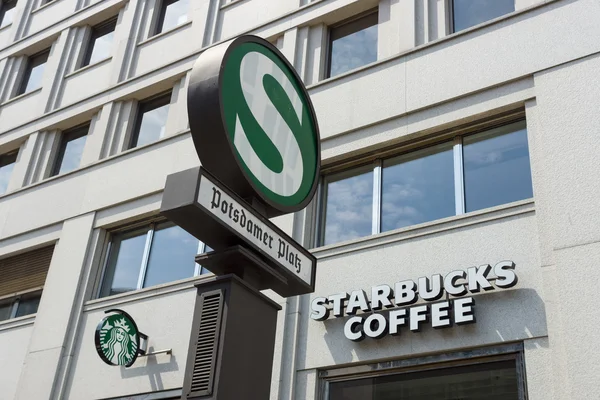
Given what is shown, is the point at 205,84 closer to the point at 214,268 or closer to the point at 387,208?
the point at 214,268

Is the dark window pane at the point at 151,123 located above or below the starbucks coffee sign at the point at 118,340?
above

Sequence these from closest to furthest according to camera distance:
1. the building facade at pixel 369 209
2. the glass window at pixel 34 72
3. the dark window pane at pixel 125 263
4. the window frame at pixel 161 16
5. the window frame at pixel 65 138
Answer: the building facade at pixel 369 209
the dark window pane at pixel 125 263
the window frame at pixel 65 138
the window frame at pixel 161 16
the glass window at pixel 34 72

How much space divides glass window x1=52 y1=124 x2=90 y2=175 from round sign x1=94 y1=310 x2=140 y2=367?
16.1 feet

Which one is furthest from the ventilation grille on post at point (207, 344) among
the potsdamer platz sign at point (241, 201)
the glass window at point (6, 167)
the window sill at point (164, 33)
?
the glass window at point (6, 167)

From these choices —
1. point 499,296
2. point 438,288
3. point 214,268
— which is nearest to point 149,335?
point 438,288

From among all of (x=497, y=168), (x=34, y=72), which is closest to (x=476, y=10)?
(x=497, y=168)

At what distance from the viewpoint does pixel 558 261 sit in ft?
26.3

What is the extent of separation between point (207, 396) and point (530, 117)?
23.5 ft

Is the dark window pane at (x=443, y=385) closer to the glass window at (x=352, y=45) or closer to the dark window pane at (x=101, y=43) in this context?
the glass window at (x=352, y=45)

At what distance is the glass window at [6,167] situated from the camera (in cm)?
1644

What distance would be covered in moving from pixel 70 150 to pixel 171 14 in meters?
3.51

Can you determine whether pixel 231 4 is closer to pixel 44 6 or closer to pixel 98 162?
pixel 98 162

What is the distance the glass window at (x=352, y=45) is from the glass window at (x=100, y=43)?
5870mm

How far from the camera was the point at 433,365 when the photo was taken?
28.1ft
